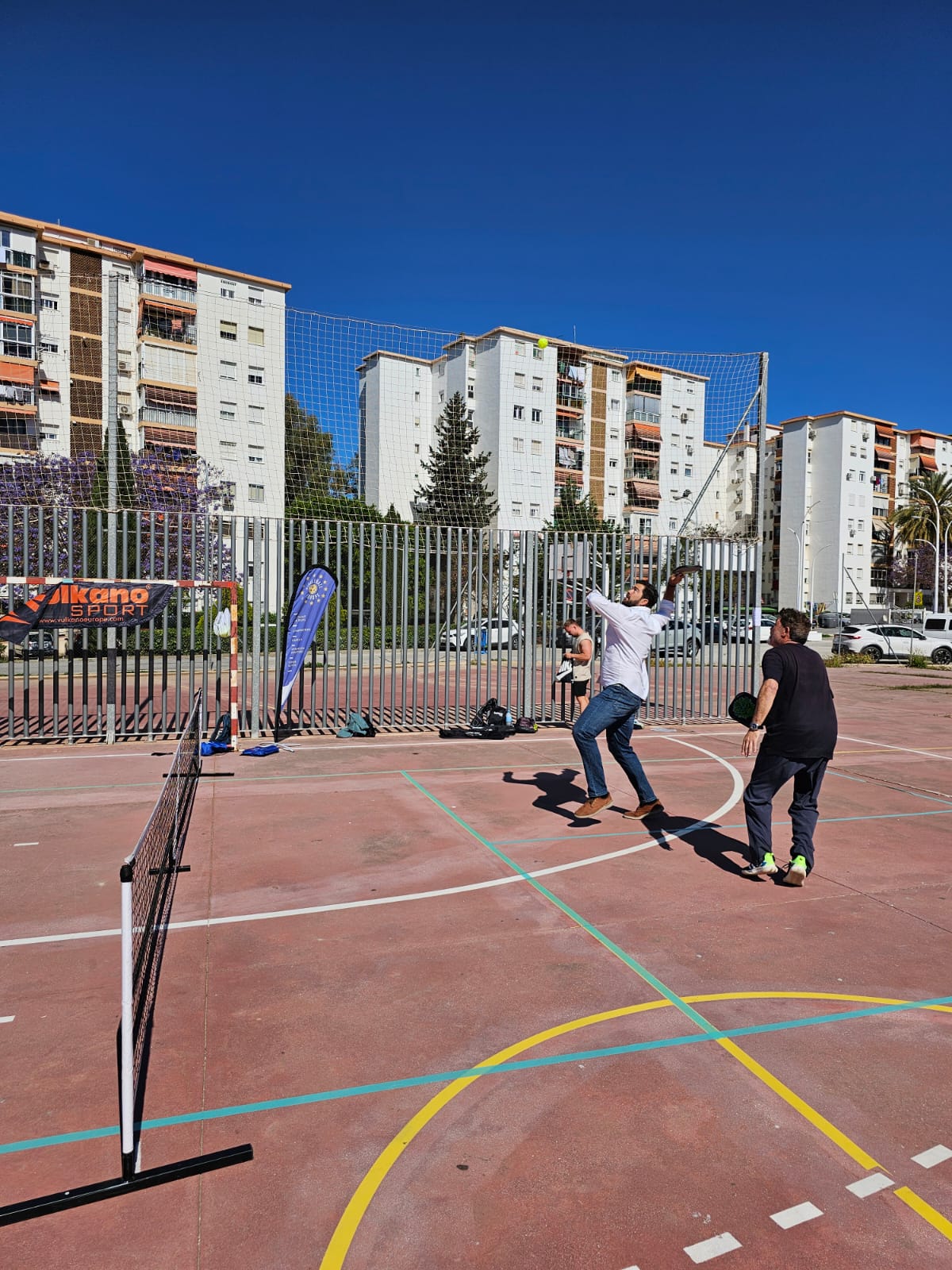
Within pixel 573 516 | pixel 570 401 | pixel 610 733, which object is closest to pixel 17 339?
pixel 573 516

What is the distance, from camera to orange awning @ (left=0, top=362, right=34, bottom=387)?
47.8 m

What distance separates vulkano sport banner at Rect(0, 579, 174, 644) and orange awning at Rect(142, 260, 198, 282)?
47.4 meters

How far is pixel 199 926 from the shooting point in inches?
197

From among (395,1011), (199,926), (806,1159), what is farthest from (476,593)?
(806,1159)

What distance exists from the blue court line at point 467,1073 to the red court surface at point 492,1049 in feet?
0.05

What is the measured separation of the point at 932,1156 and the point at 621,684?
4.34 meters

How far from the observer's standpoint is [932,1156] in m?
3.02

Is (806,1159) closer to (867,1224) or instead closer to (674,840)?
(867,1224)

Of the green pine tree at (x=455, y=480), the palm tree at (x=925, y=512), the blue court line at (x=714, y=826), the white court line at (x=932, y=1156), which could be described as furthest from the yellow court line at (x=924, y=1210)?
the palm tree at (x=925, y=512)

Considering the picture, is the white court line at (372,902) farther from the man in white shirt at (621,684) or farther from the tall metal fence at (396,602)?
the tall metal fence at (396,602)

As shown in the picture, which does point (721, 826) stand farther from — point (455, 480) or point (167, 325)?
point (167, 325)

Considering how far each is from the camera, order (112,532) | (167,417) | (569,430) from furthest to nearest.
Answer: (569,430) → (167,417) → (112,532)

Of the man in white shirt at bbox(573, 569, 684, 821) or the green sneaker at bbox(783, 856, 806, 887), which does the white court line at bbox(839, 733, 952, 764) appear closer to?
the man in white shirt at bbox(573, 569, 684, 821)

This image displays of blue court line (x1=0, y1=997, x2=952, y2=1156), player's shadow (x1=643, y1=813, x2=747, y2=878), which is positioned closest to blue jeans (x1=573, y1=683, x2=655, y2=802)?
player's shadow (x1=643, y1=813, x2=747, y2=878)
